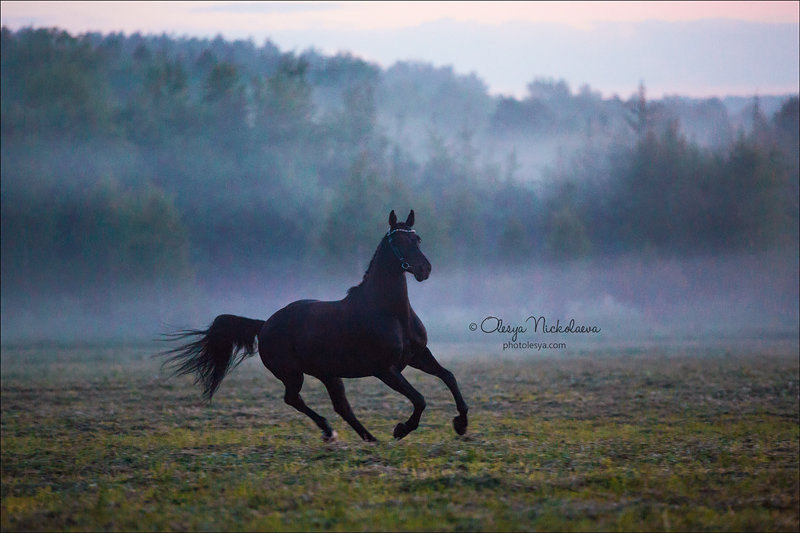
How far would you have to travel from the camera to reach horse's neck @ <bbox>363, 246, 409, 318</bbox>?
1166cm

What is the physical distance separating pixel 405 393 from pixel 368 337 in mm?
861

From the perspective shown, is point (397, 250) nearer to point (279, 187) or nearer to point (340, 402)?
point (340, 402)

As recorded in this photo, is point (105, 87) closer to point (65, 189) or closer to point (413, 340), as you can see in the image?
point (65, 189)

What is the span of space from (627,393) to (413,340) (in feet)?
35.5

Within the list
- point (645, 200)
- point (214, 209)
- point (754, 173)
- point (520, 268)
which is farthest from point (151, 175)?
point (754, 173)

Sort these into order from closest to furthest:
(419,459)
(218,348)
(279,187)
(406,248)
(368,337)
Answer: (419,459) < (406,248) < (368,337) < (218,348) < (279,187)

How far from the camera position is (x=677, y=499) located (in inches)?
338

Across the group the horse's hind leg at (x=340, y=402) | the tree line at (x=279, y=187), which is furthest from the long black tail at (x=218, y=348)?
the tree line at (x=279, y=187)

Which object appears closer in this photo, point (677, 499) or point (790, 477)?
point (677, 499)

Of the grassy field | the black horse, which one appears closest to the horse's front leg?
the black horse

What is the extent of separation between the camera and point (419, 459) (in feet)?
35.5

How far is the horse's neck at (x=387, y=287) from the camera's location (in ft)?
38.3

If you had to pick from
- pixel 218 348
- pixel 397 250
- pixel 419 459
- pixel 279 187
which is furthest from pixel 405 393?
pixel 279 187

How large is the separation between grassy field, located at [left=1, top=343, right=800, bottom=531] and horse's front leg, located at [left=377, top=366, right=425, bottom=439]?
28 centimetres
